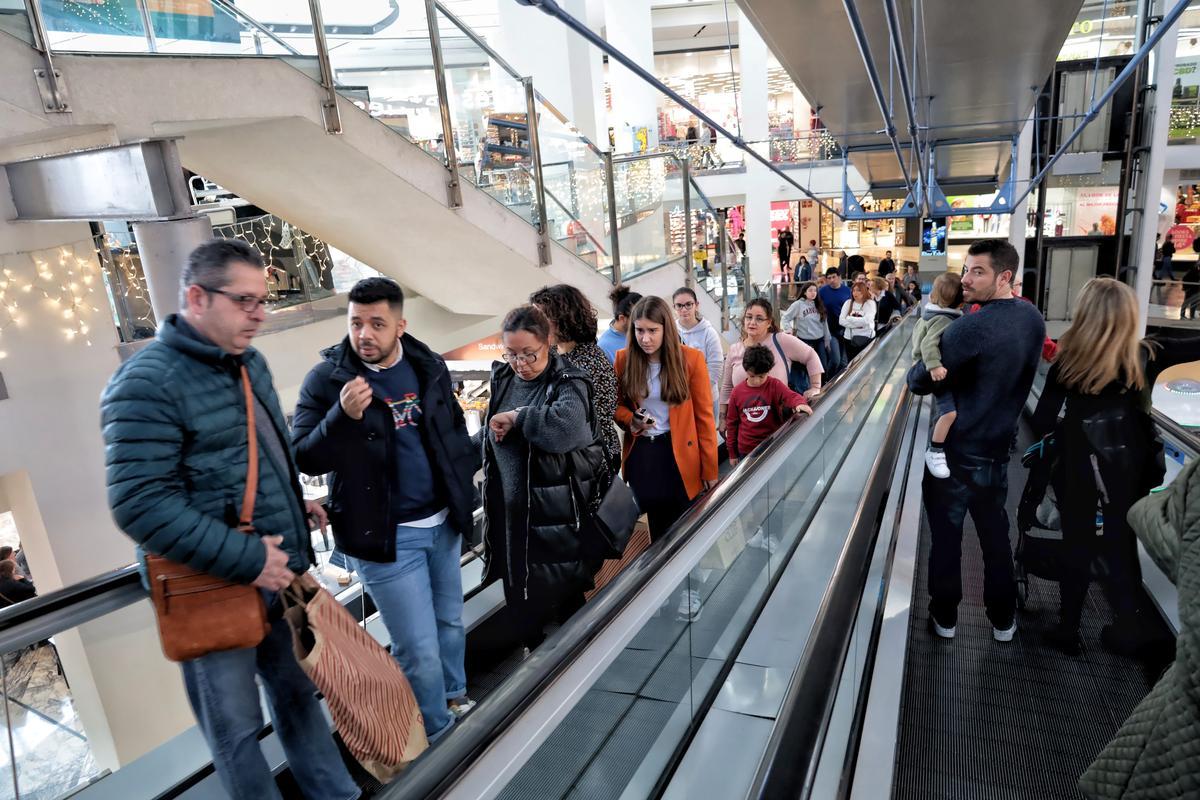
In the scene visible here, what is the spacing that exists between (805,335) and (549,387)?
5028 mm

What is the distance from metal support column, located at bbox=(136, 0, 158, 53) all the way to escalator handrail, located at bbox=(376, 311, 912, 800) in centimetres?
375

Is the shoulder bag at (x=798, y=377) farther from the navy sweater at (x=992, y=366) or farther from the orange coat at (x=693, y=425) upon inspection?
the navy sweater at (x=992, y=366)

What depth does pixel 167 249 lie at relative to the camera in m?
3.38

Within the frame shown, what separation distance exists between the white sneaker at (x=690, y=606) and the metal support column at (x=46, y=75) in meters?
3.64

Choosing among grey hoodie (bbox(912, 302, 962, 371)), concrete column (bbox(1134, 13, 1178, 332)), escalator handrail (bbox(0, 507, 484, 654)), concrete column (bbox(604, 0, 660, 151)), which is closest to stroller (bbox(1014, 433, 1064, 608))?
grey hoodie (bbox(912, 302, 962, 371))

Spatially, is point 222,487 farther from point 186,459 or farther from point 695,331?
point 695,331

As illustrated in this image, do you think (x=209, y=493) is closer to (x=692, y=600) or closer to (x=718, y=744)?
(x=692, y=600)

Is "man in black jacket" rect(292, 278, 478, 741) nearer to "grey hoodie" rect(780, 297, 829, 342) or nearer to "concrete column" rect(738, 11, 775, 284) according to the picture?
"grey hoodie" rect(780, 297, 829, 342)

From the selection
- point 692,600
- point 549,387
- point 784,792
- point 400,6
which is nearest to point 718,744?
point 692,600

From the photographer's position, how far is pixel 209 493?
1.85 meters

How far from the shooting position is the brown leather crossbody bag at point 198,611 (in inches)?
69.9

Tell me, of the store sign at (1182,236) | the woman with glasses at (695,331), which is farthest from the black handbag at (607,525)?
the store sign at (1182,236)

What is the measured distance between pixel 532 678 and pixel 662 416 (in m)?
2.05

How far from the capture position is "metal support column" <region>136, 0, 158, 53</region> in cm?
407
